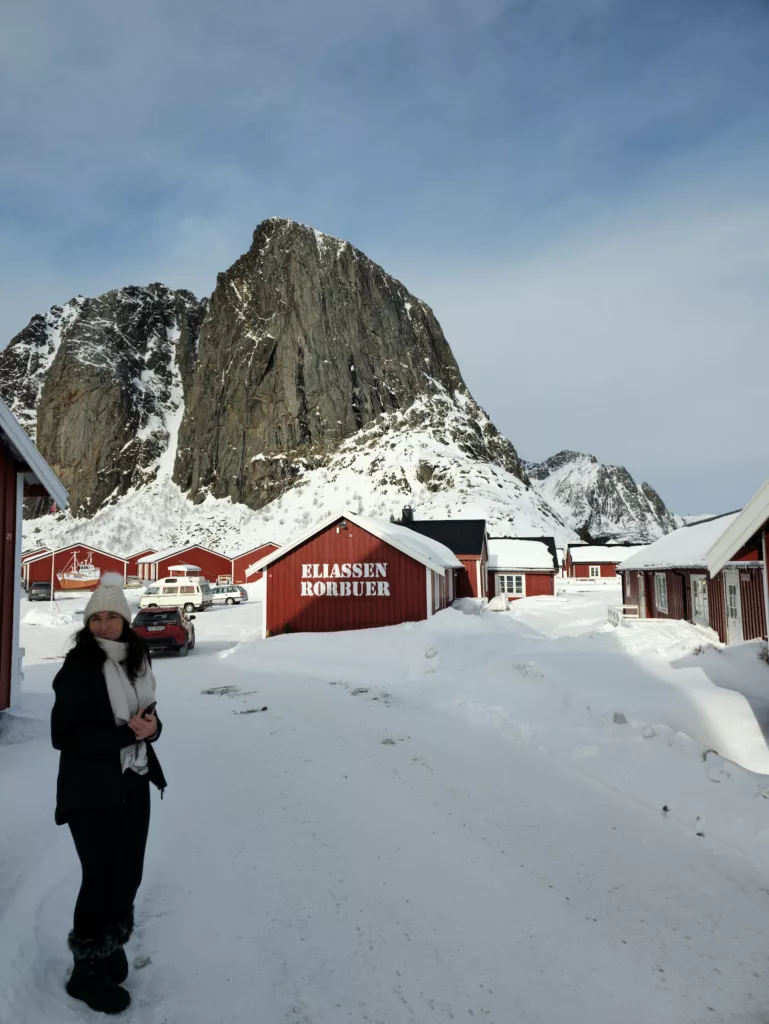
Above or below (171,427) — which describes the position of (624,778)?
below

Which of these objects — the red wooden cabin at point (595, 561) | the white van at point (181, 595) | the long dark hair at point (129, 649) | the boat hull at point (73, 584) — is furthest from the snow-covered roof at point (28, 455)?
the red wooden cabin at point (595, 561)

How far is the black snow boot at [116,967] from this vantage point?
3.30 m

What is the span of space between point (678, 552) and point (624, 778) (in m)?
16.3

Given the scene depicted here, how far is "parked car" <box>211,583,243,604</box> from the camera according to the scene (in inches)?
1906

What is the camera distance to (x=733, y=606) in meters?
17.4

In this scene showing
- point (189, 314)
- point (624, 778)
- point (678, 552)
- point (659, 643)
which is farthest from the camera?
point (189, 314)

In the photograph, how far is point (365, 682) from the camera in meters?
14.1

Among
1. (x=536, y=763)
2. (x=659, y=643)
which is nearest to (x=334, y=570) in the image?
(x=659, y=643)

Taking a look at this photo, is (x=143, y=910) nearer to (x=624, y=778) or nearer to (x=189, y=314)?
(x=624, y=778)

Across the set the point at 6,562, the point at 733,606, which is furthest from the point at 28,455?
the point at 733,606

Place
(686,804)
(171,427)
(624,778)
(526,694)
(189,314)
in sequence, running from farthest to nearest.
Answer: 1. (189,314)
2. (171,427)
3. (526,694)
4. (624,778)
5. (686,804)

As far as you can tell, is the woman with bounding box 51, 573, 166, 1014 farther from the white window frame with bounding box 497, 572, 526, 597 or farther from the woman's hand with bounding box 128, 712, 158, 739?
the white window frame with bounding box 497, 572, 526, 597

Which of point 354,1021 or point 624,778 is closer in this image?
point 354,1021

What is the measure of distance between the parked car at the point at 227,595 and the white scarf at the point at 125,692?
45.9 metres
